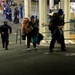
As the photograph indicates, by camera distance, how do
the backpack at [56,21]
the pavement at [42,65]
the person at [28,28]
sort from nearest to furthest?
1. the pavement at [42,65]
2. the backpack at [56,21]
3. the person at [28,28]

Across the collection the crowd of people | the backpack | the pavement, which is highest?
the backpack

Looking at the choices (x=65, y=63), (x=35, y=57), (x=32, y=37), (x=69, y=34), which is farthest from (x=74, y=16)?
(x=65, y=63)

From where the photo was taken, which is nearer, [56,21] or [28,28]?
[56,21]

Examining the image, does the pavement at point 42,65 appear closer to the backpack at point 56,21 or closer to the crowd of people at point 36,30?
the crowd of people at point 36,30

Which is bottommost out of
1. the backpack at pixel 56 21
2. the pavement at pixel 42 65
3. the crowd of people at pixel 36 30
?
the pavement at pixel 42 65

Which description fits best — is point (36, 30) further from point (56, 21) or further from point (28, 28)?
point (56, 21)

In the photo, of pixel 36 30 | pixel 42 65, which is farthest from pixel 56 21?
pixel 42 65

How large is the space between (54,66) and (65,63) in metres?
0.63

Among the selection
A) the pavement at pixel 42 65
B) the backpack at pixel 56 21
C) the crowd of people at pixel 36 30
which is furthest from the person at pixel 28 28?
the pavement at pixel 42 65

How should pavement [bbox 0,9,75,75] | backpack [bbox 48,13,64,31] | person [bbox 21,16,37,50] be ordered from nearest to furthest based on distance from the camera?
pavement [bbox 0,9,75,75] < backpack [bbox 48,13,64,31] < person [bbox 21,16,37,50]

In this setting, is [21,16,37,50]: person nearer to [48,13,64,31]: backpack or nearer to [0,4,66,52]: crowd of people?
[0,4,66,52]: crowd of people

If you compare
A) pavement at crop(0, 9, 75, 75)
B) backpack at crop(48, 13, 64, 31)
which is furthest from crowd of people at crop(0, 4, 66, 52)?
pavement at crop(0, 9, 75, 75)

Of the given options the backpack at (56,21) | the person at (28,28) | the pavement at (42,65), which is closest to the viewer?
the pavement at (42,65)

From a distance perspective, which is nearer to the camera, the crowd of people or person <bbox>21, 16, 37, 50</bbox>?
the crowd of people
